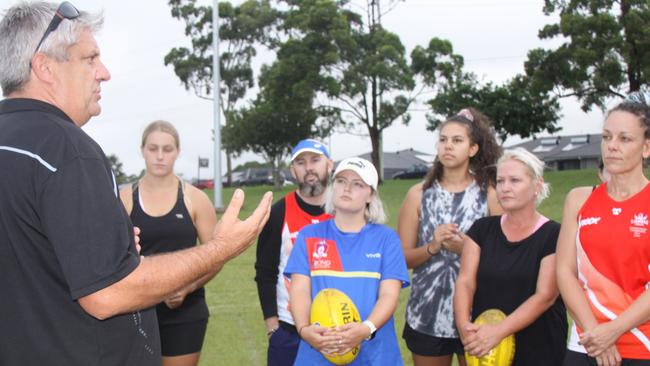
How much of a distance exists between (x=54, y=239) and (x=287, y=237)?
2.61 meters

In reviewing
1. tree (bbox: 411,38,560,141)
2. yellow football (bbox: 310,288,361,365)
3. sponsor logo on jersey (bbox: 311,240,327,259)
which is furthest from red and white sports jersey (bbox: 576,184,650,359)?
tree (bbox: 411,38,560,141)

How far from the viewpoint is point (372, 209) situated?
14.9 ft

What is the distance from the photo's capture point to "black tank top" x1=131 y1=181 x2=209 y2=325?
189 inches

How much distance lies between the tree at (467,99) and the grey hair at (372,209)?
30.6 metres

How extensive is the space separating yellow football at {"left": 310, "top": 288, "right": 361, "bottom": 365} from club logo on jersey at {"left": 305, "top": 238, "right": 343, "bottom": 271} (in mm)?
199

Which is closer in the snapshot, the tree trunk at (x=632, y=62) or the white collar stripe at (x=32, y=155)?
the white collar stripe at (x=32, y=155)

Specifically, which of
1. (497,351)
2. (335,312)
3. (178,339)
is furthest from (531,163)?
(178,339)

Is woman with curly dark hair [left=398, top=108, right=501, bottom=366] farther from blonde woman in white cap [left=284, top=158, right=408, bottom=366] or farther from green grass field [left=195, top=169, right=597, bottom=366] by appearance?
green grass field [left=195, top=169, right=597, bottom=366]

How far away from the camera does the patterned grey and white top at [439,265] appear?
4715mm

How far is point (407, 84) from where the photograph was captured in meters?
35.3

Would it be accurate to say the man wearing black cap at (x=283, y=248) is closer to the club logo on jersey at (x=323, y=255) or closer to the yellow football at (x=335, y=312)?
the club logo on jersey at (x=323, y=255)

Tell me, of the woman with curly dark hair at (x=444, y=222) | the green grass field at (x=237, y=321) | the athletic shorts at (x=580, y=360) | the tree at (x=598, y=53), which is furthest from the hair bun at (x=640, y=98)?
the tree at (x=598, y=53)

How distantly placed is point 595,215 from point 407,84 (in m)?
32.1

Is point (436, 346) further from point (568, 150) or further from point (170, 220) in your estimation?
point (568, 150)
